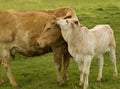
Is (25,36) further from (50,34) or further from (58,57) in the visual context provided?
(58,57)

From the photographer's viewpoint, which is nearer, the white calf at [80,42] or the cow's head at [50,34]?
the white calf at [80,42]

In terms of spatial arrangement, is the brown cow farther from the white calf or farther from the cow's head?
the white calf

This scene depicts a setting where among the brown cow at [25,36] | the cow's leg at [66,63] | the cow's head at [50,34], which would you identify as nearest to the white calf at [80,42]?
the cow's head at [50,34]

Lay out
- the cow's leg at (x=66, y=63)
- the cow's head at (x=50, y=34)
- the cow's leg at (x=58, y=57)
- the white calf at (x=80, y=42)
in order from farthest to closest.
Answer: the cow's leg at (x=66, y=63)
the cow's leg at (x=58, y=57)
the cow's head at (x=50, y=34)
the white calf at (x=80, y=42)

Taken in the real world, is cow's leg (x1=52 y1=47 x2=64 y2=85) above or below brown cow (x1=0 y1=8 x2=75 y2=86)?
below

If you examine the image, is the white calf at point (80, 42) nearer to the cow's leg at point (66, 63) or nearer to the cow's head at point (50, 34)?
the cow's head at point (50, 34)

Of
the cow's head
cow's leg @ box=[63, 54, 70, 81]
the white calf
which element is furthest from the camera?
cow's leg @ box=[63, 54, 70, 81]

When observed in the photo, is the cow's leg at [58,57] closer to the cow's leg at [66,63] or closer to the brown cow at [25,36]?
the brown cow at [25,36]

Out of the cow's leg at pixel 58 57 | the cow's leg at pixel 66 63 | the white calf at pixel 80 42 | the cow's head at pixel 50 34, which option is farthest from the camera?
the cow's leg at pixel 66 63

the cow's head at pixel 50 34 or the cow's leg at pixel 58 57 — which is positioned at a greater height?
the cow's head at pixel 50 34

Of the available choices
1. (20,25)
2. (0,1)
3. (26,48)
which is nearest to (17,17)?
(20,25)

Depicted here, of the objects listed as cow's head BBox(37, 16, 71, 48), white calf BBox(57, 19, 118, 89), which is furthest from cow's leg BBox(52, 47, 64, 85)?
white calf BBox(57, 19, 118, 89)

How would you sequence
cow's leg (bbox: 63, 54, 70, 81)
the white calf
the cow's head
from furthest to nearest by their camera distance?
cow's leg (bbox: 63, 54, 70, 81) → the cow's head → the white calf

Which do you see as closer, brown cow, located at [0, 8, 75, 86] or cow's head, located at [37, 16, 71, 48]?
cow's head, located at [37, 16, 71, 48]
